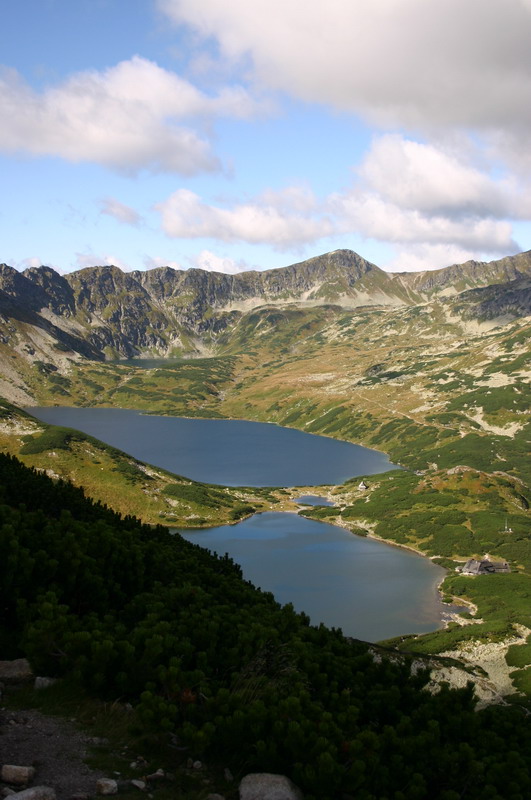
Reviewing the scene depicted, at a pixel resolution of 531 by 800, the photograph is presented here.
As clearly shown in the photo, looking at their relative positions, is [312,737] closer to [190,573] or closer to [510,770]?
[510,770]

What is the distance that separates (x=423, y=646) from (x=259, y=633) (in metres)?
56.1

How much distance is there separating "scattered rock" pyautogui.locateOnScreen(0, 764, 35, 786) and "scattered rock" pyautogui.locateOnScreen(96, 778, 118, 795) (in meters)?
1.63

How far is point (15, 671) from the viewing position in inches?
707

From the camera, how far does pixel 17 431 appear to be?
145375 mm

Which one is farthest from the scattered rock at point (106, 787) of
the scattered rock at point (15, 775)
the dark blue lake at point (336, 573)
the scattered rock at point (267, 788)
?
the dark blue lake at point (336, 573)

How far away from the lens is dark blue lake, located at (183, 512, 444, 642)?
87125 mm

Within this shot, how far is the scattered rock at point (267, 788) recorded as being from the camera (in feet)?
45.4

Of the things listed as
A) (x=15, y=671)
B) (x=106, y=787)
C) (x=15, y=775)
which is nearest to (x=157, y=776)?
(x=106, y=787)

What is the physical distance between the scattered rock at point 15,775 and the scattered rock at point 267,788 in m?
5.26

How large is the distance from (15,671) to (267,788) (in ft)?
30.2

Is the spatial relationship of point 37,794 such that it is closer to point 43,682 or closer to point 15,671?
point 43,682

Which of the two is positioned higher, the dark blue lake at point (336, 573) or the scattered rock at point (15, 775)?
the scattered rock at point (15, 775)

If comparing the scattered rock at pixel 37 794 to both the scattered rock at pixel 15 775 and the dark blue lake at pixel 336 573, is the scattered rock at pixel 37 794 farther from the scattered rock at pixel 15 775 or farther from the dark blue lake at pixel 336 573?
the dark blue lake at pixel 336 573

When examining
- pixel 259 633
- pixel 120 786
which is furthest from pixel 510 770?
pixel 120 786
